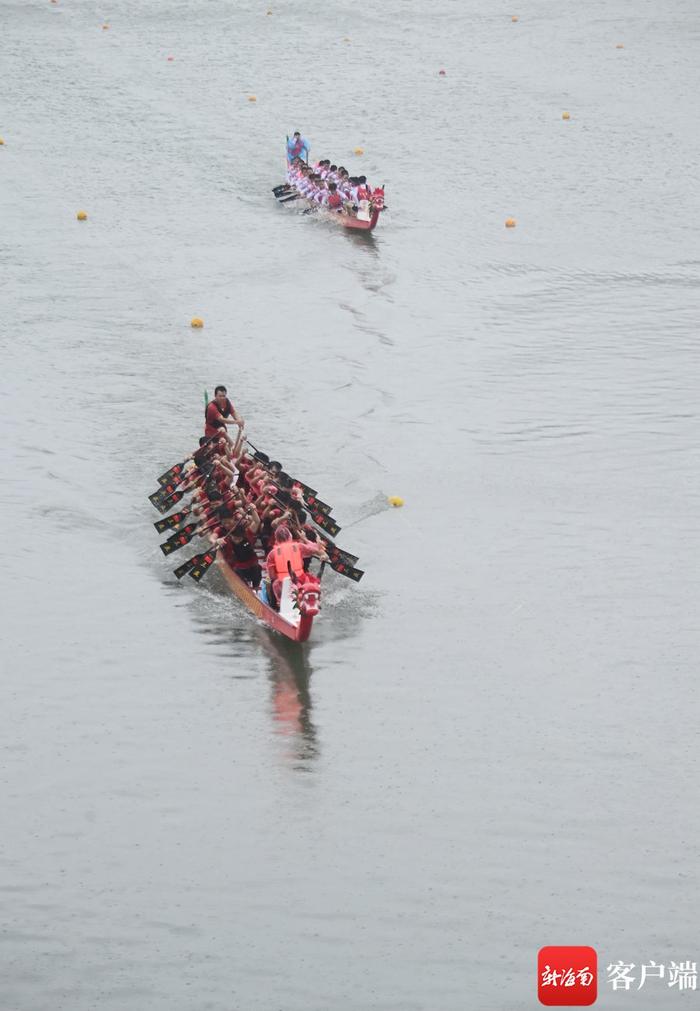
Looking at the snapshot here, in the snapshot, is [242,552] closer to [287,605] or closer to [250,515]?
[250,515]

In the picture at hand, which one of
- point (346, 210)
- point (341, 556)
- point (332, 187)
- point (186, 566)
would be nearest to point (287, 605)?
point (341, 556)

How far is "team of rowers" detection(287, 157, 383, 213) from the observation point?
36.2m

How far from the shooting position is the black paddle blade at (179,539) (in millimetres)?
20141

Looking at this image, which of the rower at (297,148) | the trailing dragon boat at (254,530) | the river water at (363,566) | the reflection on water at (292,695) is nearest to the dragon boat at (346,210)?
the river water at (363,566)

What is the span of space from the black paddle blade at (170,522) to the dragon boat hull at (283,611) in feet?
4.81

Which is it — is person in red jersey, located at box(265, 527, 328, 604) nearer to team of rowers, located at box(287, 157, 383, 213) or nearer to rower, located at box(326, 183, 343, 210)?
team of rowers, located at box(287, 157, 383, 213)

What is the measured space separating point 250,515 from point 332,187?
19317 mm

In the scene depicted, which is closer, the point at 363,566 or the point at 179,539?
the point at 179,539

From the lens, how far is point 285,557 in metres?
18.2

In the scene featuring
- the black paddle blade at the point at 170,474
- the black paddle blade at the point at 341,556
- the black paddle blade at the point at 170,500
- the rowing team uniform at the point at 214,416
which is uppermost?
the rowing team uniform at the point at 214,416

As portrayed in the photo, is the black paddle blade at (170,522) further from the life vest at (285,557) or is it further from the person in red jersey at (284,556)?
the life vest at (285,557)

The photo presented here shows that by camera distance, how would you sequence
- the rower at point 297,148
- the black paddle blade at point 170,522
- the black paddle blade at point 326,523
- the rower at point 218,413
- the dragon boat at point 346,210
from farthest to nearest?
the rower at point 297,148 → the dragon boat at point 346,210 → the rower at point 218,413 → the black paddle blade at point 170,522 → the black paddle blade at point 326,523

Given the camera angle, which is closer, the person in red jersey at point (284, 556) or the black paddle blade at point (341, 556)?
the person in red jersey at point (284, 556)

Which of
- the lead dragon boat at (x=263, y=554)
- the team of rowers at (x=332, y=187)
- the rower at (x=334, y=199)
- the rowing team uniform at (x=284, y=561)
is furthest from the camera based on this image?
the rower at (x=334, y=199)
